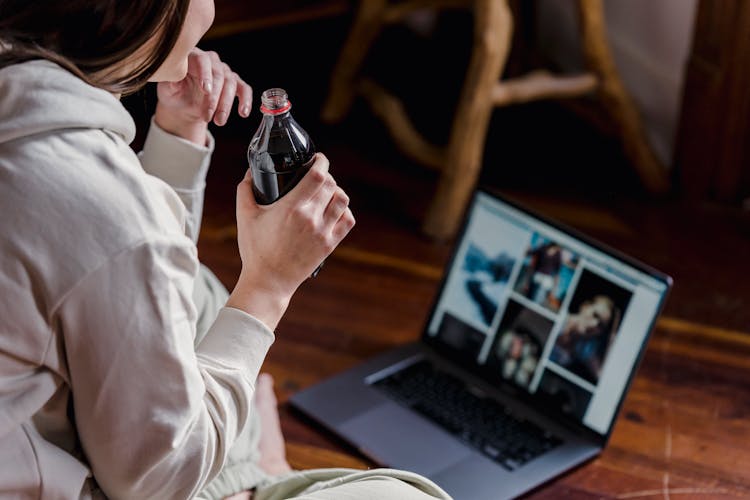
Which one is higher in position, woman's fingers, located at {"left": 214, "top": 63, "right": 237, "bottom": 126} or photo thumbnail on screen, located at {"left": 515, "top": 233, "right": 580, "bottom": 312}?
woman's fingers, located at {"left": 214, "top": 63, "right": 237, "bottom": 126}

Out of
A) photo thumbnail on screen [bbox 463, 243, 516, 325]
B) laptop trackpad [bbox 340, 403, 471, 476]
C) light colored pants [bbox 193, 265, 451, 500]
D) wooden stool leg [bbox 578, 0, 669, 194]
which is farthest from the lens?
wooden stool leg [bbox 578, 0, 669, 194]

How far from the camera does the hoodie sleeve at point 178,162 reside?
121cm

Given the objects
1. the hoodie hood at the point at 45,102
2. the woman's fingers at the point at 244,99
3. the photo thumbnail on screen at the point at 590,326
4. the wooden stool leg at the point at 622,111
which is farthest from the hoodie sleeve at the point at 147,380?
the wooden stool leg at the point at 622,111

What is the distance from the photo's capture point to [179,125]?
1214 millimetres

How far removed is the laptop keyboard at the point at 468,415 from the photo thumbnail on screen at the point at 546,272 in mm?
155

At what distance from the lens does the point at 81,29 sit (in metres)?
0.83

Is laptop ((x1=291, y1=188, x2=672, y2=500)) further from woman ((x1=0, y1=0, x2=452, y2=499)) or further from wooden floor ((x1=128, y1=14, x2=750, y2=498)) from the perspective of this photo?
woman ((x1=0, y1=0, x2=452, y2=499))

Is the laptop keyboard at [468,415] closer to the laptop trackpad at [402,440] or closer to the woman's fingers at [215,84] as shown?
the laptop trackpad at [402,440]

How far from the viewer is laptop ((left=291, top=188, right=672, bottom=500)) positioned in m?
1.42

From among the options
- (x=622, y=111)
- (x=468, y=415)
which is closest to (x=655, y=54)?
(x=622, y=111)

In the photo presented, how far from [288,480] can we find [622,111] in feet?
4.03

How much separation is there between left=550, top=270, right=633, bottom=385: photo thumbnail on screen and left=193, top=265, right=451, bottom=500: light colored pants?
40 cm

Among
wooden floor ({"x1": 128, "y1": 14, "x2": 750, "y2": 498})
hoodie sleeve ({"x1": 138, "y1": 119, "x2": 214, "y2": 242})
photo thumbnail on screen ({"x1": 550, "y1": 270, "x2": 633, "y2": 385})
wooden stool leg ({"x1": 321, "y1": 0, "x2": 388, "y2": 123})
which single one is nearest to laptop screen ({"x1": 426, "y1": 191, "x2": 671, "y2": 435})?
photo thumbnail on screen ({"x1": 550, "y1": 270, "x2": 633, "y2": 385})

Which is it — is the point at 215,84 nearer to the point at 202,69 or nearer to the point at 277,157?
the point at 202,69
